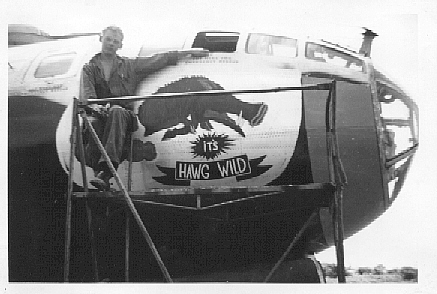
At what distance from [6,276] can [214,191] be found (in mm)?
1229

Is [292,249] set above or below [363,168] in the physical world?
below

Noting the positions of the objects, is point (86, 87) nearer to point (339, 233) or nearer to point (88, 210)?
point (88, 210)

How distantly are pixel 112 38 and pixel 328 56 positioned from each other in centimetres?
113

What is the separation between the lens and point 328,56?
3.04 meters

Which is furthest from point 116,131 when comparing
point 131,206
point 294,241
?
point 294,241

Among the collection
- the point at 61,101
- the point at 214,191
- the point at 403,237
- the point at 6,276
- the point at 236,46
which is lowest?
the point at 6,276

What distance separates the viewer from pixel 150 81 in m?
3.08

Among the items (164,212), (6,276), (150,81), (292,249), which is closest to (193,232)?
(164,212)

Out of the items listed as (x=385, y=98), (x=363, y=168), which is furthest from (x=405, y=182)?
(x=385, y=98)

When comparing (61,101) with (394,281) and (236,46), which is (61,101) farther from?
(394,281)

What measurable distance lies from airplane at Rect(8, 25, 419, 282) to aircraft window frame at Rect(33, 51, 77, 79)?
1.3 inches

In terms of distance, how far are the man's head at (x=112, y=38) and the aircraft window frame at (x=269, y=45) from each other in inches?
26.6

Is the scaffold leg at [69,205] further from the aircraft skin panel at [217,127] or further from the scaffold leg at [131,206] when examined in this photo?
the aircraft skin panel at [217,127]

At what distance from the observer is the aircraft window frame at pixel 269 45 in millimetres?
3043
